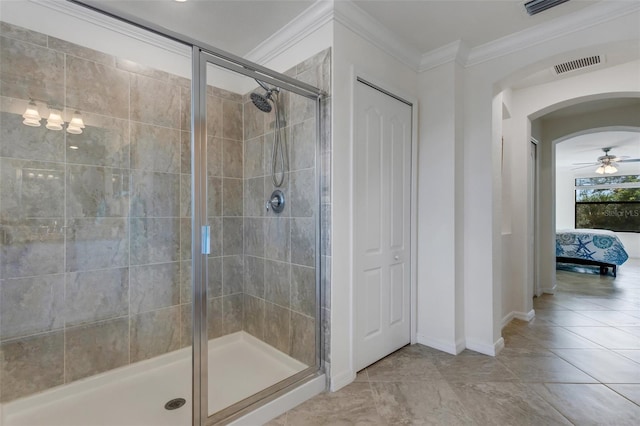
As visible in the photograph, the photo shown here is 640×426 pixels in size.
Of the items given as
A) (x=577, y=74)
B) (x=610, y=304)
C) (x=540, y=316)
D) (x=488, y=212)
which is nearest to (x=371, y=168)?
(x=488, y=212)

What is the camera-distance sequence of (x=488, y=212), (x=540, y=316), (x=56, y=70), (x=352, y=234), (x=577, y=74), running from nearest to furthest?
1. (x=56, y=70)
2. (x=352, y=234)
3. (x=488, y=212)
4. (x=577, y=74)
5. (x=540, y=316)

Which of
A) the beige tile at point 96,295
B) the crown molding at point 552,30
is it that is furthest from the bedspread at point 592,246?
the beige tile at point 96,295

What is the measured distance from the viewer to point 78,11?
79.8 inches

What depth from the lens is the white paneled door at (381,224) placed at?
2.28 m

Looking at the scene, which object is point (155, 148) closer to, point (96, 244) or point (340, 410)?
point (96, 244)

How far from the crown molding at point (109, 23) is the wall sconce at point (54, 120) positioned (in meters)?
0.67

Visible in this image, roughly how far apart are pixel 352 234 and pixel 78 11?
2.41 metres

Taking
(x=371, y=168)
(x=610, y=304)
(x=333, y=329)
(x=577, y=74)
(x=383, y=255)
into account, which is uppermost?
(x=577, y=74)

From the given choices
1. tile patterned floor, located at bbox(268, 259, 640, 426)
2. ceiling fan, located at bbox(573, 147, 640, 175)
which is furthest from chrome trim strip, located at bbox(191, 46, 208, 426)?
ceiling fan, located at bbox(573, 147, 640, 175)

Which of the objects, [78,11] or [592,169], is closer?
[78,11]

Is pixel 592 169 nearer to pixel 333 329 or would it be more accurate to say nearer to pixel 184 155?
pixel 333 329

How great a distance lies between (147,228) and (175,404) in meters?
1.27

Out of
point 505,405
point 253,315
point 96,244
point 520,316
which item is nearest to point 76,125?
point 96,244

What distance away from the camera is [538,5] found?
2.04 metres
